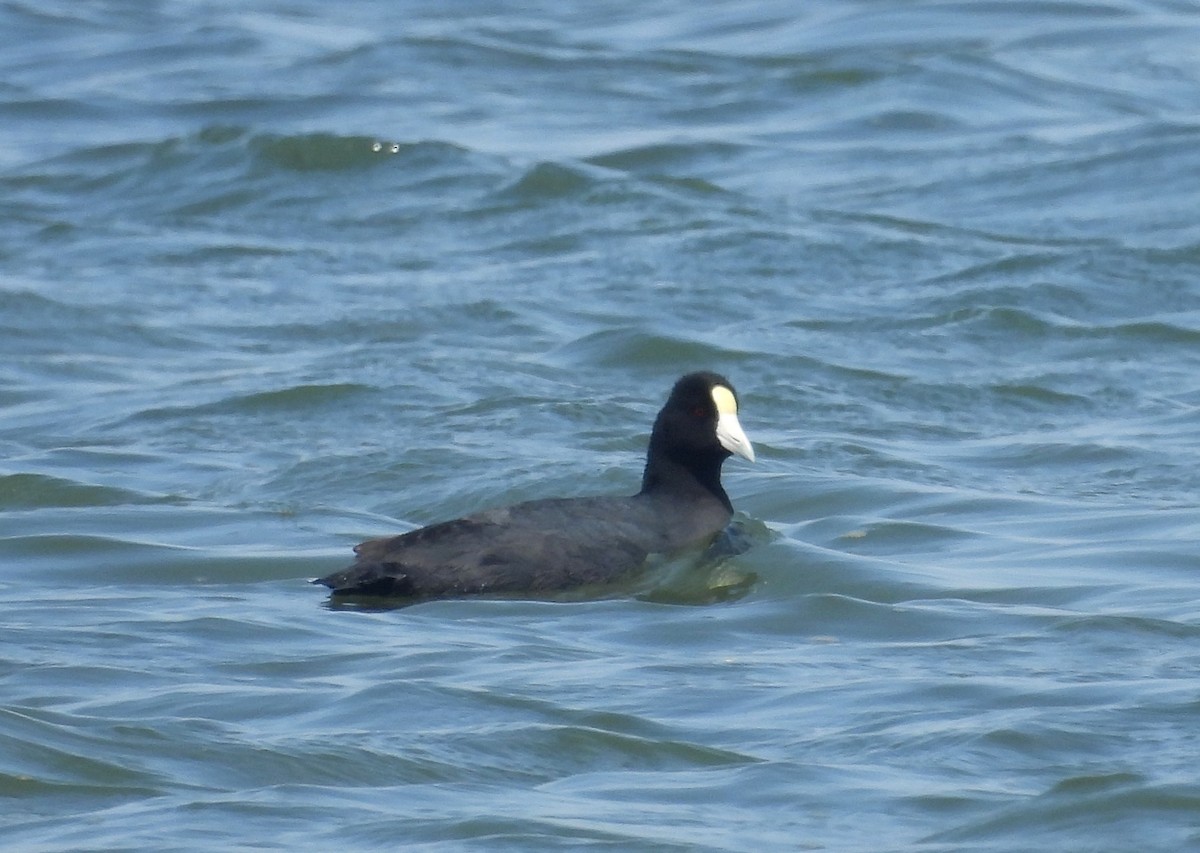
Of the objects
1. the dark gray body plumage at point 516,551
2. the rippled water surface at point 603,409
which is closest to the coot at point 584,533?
the dark gray body plumage at point 516,551

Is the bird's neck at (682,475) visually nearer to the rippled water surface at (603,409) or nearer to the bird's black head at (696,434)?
the bird's black head at (696,434)

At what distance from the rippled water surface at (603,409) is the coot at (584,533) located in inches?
6.7

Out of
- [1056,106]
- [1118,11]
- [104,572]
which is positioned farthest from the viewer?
[1118,11]

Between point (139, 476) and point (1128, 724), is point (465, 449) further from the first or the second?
point (1128, 724)

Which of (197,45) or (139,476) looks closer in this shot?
(139,476)

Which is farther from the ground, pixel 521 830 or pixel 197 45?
pixel 197 45

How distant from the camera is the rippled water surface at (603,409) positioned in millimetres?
7227

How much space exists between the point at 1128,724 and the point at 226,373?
25.5 feet

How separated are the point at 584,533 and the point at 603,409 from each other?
11.2ft

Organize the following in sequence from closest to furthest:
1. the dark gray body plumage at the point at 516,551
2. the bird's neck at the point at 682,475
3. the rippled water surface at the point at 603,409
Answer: the rippled water surface at the point at 603,409, the dark gray body plumage at the point at 516,551, the bird's neck at the point at 682,475

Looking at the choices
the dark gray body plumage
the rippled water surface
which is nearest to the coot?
the dark gray body plumage

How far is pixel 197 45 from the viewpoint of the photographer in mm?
25891

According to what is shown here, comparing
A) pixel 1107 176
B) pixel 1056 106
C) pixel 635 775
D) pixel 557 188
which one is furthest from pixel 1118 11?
pixel 635 775

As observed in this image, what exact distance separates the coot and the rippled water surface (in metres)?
0.17
